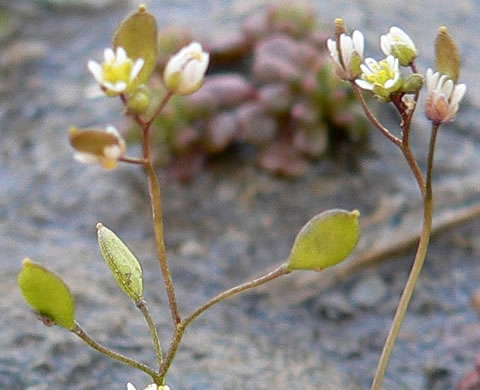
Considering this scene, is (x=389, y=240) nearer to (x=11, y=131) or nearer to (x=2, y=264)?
(x=2, y=264)

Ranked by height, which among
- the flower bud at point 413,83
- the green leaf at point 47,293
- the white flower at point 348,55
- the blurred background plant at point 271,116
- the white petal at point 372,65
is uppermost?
the white flower at point 348,55

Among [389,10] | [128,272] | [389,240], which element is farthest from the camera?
[389,10]

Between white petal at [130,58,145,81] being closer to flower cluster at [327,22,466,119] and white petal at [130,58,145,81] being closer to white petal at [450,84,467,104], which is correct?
flower cluster at [327,22,466,119]

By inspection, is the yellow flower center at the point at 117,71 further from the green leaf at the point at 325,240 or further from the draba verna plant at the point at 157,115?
the green leaf at the point at 325,240

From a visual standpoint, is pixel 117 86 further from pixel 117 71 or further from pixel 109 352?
pixel 109 352

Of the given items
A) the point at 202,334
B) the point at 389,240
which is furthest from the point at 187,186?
the point at 202,334

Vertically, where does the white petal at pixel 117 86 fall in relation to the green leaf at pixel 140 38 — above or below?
below

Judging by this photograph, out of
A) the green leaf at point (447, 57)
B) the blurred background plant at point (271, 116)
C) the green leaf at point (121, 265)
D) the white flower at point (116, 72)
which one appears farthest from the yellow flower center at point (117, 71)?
the blurred background plant at point (271, 116)
